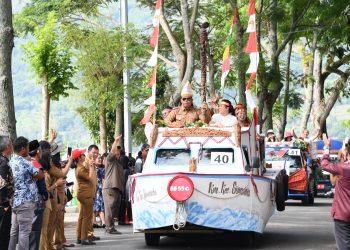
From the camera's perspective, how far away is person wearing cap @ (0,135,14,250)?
1247 centimetres

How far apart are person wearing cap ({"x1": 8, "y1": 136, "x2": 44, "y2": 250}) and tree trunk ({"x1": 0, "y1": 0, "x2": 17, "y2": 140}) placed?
5.95 meters

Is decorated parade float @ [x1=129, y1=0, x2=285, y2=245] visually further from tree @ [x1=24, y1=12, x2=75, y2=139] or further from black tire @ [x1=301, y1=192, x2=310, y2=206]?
black tire @ [x1=301, y1=192, x2=310, y2=206]

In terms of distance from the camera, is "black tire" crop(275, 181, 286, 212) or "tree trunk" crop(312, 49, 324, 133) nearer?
"black tire" crop(275, 181, 286, 212)

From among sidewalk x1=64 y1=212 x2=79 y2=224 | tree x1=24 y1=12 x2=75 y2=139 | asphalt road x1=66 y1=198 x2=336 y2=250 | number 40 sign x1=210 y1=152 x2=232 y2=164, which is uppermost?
tree x1=24 y1=12 x2=75 y2=139

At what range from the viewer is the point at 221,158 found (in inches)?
695

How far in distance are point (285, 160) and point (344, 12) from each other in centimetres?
847

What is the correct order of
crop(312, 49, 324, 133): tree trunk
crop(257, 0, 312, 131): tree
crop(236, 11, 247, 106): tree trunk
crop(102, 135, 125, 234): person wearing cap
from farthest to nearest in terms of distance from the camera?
1. crop(312, 49, 324, 133): tree trunk
2. crop(257, 0, 312, 131): tree
3. crop(236, 11, 247, 106): tree trunk
4. crop(102, 135, 125, 234): person wearing cap

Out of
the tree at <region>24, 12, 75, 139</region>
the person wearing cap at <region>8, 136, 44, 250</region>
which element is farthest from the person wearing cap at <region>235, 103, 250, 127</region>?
the tree at <region>24, 12, 75, 139</region>

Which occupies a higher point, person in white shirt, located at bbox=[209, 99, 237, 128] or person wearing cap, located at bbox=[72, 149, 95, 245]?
person in white shirt, located at bbox=[209, 99, 237, 128]

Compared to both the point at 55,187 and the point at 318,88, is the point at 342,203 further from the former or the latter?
the point at 318,88

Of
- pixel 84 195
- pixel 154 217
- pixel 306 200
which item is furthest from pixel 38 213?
pixel 306 200

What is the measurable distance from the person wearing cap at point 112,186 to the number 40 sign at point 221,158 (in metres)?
3.17

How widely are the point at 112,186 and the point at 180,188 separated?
461 cm

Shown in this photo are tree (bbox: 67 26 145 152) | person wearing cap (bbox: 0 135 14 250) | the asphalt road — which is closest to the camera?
person wearing cap (bbox: 0 135 14 250)
